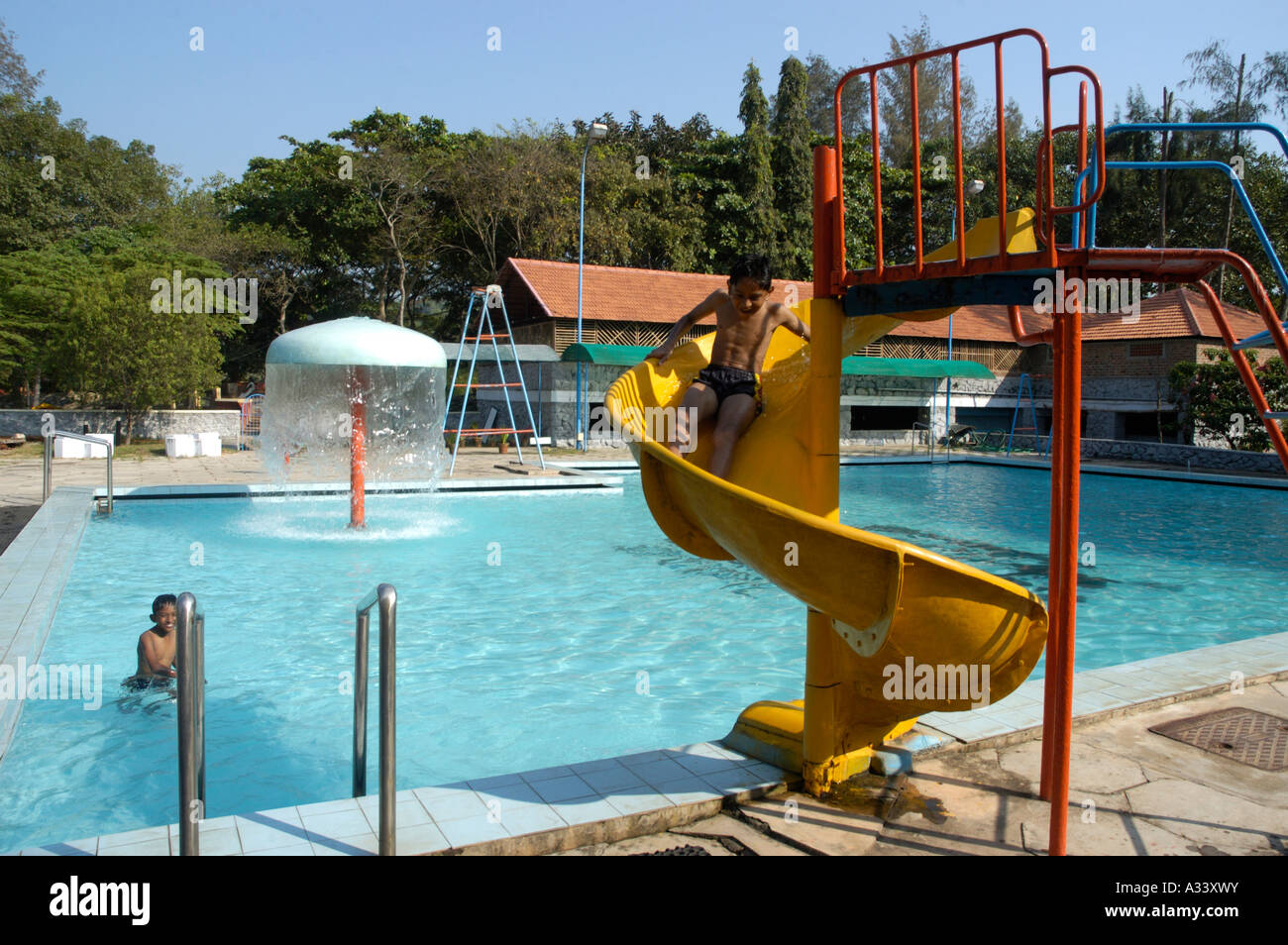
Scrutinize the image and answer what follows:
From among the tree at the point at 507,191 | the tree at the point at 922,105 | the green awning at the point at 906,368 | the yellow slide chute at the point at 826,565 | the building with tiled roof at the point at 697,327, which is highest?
the tree at the point at 922,105

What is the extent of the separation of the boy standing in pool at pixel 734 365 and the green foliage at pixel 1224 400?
2562 cm

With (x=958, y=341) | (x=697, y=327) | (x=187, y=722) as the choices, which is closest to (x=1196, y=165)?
(x=187, y=722)

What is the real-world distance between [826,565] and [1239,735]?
340 centimetres

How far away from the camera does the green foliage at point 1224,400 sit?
25422 mm

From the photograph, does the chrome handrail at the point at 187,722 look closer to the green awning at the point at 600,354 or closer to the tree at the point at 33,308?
the green awning at the point at 600,354

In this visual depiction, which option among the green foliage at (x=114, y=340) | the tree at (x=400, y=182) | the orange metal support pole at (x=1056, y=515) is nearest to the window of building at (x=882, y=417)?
the tree at (x=400, y=182)

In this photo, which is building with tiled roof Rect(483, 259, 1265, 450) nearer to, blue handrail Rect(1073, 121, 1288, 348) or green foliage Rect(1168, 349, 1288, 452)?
green foliage Rect(1168, 349, 1288, 452)

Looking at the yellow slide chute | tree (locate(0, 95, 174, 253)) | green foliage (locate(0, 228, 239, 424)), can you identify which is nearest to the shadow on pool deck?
the yellow slide chute

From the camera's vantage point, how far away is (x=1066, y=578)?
139 inches

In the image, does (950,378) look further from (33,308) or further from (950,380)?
(33,308)

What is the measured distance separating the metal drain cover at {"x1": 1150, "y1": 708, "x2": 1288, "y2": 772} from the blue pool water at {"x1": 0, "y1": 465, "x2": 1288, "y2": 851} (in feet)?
9.28

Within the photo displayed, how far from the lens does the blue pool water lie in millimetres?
5887
